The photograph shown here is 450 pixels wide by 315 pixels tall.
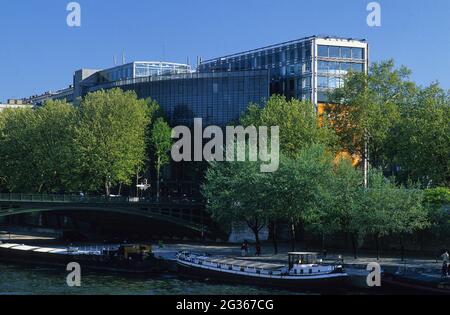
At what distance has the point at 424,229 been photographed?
219 ft

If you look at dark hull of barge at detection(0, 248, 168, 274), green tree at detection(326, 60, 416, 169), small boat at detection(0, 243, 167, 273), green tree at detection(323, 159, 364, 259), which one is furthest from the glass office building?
dark hull of barge at detection(0, 248, 168, 274)

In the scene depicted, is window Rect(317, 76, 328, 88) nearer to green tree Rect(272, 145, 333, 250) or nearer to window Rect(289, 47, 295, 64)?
window Rect(289, 47, 295, 64)

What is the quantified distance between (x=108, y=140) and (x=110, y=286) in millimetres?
38161

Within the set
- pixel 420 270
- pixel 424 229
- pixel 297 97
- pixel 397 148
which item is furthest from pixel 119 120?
pixel 420 270

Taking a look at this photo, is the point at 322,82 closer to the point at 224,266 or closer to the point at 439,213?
the point at 439,213

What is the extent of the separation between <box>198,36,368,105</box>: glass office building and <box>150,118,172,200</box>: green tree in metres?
16.5

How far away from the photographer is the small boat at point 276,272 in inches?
2143

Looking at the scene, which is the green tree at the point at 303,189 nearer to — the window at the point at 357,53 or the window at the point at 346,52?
the window at the point at 346,52

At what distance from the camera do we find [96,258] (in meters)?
71.6

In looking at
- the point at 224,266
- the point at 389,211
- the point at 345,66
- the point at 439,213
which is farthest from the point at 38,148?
the point at 439,213

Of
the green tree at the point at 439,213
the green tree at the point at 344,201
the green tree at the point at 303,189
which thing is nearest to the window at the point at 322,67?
the green tree at the point at 344,201

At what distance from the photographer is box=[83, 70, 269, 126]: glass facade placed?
344 ft
